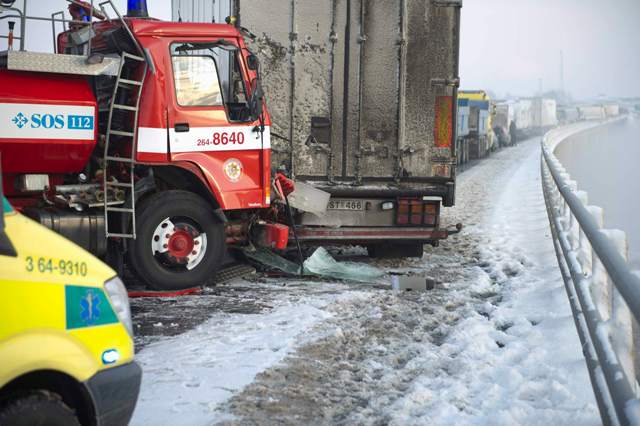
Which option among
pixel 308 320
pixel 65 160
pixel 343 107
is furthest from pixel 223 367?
pixel 343 107

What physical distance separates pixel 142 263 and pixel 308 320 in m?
2.11

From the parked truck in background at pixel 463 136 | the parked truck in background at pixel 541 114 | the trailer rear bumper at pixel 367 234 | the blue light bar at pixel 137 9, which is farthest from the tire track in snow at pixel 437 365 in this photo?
the parked truck in background at pixel 541 114

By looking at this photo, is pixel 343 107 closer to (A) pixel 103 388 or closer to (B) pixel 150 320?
(B) pixel 150 320

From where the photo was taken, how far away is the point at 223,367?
6.91 metres

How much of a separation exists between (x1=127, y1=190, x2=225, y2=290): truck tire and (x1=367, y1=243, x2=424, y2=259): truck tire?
305 centimetres

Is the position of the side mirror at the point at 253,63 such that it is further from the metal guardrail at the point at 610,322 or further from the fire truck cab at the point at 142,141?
the metal guardrail at the point at 610,322

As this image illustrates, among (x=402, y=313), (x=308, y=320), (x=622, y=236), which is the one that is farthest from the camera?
(x=402, y=313)

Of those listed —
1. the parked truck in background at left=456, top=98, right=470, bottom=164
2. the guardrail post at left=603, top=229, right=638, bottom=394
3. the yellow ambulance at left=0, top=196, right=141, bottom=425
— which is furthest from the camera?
the parked truck in background at left=456, top=98, right=470, bottom=164

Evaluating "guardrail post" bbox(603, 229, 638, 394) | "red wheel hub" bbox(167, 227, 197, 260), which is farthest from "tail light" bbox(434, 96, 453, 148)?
"guardrail post" bbox(603, 229, 638, 394)

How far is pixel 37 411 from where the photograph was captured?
162 inches

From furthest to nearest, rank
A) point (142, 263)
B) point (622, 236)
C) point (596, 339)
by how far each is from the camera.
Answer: point (142, 263), point (622, 236), point (596, 339)

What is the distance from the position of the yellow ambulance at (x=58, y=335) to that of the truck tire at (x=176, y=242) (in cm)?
515

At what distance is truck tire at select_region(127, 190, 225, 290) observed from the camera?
972 cm

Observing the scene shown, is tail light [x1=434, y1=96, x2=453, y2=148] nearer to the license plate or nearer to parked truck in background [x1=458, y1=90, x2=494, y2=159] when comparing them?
the license plate
